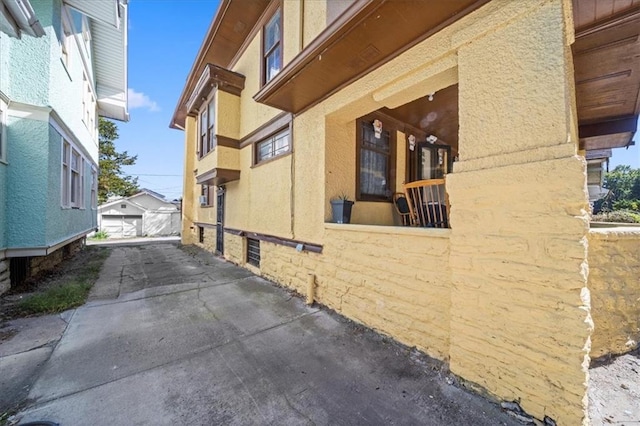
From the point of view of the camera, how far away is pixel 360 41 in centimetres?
290

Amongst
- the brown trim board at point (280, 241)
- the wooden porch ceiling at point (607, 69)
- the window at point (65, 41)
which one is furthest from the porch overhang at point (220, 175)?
the wooden porch ceiling at point (607, 69)

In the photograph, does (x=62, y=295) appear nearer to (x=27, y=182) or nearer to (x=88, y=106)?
(x=27, y=182)

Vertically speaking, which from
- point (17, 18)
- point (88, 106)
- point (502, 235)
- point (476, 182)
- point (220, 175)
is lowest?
point (502, 235)

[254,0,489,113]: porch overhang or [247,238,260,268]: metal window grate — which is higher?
[254,0,489,113]: porch overhang

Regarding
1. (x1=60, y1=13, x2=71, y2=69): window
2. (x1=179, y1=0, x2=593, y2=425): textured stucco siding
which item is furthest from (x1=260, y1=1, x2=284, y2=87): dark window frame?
(x1=60, y1=13, x2=71, y2=69): window

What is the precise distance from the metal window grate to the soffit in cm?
572

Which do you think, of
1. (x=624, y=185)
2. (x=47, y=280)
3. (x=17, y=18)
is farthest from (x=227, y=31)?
(x=624, y=185)

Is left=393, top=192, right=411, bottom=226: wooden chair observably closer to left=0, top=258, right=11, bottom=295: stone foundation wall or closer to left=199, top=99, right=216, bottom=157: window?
left=199, top=99, right=216, bottom=157: window

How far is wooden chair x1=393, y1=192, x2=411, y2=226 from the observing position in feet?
15.8

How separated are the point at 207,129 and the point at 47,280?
553 centimetres

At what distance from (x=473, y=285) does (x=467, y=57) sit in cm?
210

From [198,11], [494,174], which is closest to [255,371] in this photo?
[494,174]

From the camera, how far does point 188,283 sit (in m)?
5.29

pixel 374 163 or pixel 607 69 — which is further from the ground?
pixel 607 69
